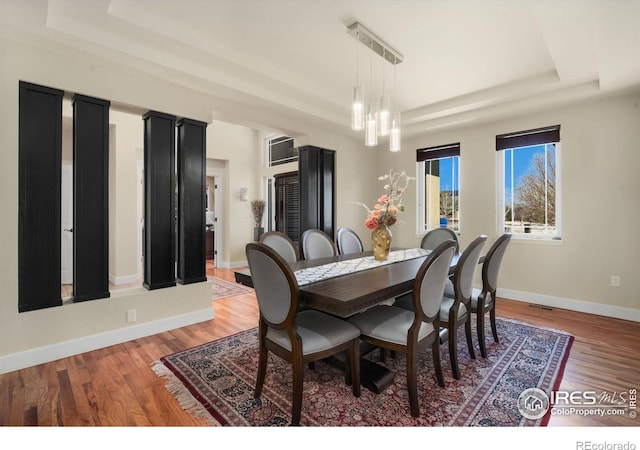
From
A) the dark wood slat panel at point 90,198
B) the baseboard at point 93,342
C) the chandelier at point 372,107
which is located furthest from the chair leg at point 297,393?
the dark wood slat panel at point 90,198

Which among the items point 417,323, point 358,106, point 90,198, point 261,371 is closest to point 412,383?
point 417,323

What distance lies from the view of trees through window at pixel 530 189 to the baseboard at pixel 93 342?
416cm

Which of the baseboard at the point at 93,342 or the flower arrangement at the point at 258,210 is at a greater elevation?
the flower arrangement at the point at 258,210

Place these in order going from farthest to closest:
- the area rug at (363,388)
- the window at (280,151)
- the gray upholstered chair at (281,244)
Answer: the window at (280,151)
the gray upholstered chair at (281,244)
the area rug at (363,388)

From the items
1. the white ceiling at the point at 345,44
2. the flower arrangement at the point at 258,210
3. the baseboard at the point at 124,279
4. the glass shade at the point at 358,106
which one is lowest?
the baseboard at the point at 124,279

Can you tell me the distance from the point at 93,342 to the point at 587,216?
208 inches

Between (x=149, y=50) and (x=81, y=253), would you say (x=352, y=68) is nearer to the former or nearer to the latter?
(x=149, y=50)

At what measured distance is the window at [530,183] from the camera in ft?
12.7

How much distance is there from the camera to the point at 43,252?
7.91 feet

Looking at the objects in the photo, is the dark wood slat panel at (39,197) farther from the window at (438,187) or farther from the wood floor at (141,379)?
the window at (438,187)

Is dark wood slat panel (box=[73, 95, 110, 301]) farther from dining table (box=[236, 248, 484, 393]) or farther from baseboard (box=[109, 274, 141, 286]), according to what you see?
baseboard (box=[109, 274, 141, 286])

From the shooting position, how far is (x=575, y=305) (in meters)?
3.67

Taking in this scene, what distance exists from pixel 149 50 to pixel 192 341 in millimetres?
2596

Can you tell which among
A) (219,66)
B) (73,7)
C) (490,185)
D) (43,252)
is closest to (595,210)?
(490,185)
